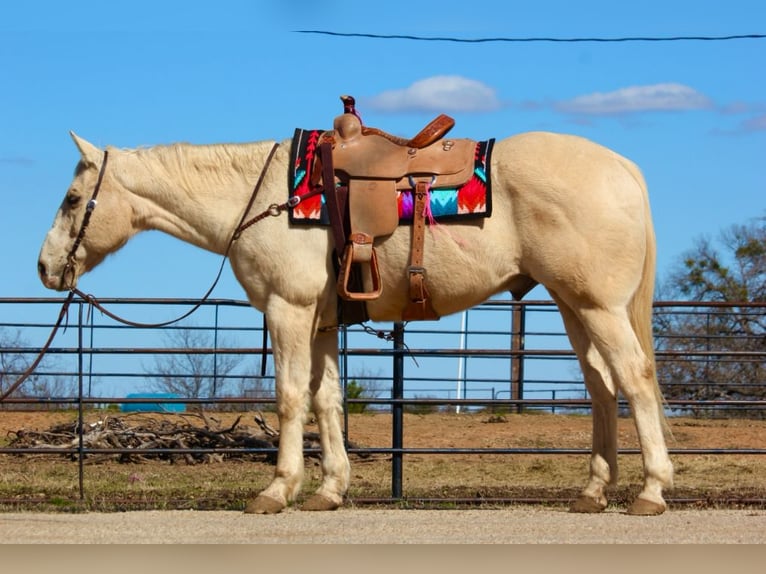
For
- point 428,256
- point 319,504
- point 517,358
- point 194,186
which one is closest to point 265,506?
point 319,504

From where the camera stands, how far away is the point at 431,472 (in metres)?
11.1

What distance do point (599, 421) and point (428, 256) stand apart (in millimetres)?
1486

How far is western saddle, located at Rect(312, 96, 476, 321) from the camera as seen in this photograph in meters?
6.84

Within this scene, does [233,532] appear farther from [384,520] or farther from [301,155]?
[301,155]

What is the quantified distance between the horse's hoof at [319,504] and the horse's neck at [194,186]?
1.66m

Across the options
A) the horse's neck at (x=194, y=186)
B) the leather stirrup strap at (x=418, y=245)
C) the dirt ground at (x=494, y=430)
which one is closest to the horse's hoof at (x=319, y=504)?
the leather stirrup strap at (x=418, y=245)

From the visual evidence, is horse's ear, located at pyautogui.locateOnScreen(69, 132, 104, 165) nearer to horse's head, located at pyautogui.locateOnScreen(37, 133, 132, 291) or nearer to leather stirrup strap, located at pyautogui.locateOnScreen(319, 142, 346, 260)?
horse's head, located at pyautogui.locateOnScreen(37, 133, 132, 291)

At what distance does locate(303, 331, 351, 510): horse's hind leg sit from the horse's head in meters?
1.50

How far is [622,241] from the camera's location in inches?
268

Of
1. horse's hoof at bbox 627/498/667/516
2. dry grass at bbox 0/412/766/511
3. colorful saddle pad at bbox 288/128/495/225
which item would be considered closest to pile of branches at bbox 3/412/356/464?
dry grass at bbox 0/412/766/511

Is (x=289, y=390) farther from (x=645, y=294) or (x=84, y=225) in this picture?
(x=645, y=294)

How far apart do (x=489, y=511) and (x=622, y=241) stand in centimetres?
186

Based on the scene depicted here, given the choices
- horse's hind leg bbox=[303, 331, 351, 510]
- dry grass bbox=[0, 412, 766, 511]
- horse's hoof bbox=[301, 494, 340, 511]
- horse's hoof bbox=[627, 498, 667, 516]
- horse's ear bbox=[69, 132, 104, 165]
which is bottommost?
dry grass bbox=[0, 412, 766, 511]

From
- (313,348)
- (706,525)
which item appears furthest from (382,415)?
(706,525)
